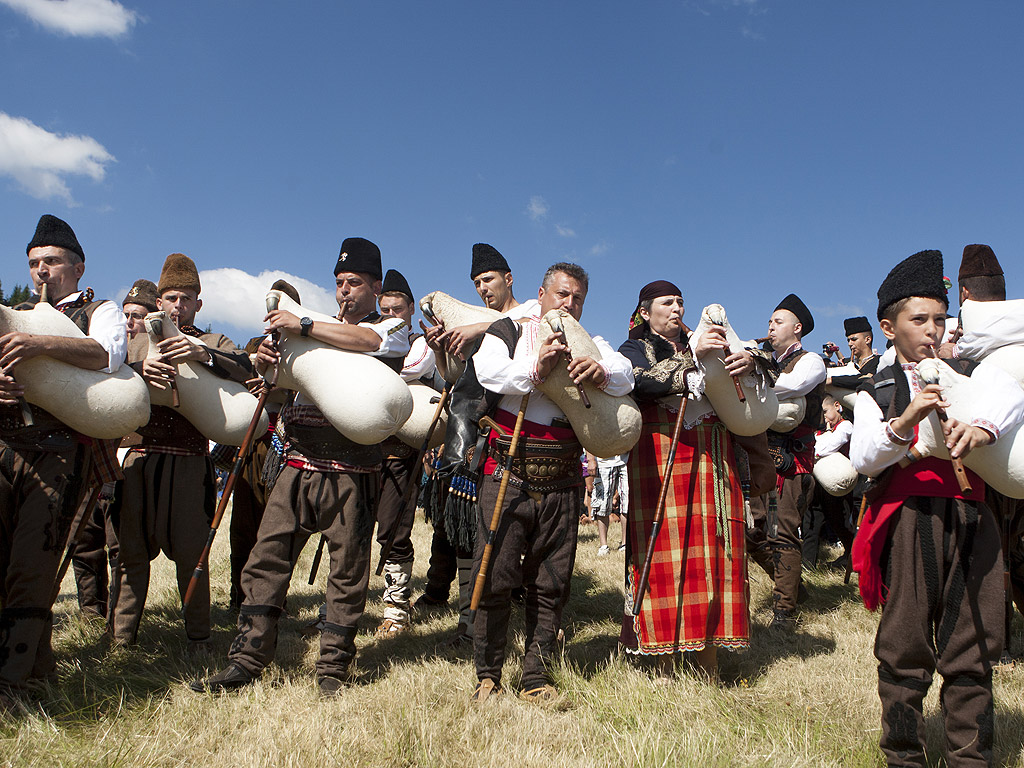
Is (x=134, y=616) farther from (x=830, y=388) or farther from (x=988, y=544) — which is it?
(x=830, y=388)

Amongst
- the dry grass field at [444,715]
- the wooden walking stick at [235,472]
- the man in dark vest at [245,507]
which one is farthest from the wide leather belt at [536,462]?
the man in dark vest at [245,507]

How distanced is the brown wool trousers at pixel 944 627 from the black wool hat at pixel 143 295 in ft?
15.7

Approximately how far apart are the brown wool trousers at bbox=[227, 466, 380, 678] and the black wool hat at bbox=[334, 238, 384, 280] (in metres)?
1.14

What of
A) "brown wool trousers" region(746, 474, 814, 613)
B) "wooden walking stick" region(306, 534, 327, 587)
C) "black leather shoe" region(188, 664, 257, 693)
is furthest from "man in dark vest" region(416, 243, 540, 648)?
"brown wool trousers" region(746, 474, 814, 613)

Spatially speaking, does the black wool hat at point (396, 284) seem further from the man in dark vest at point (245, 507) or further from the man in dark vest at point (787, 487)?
the man in dark vest at point (787, 487)

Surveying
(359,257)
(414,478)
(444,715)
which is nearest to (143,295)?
(359,257)

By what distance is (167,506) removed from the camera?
4215 mm

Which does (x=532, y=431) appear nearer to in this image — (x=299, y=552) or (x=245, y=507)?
(x=299, y=552)

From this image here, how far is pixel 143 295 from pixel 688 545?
4.12 m

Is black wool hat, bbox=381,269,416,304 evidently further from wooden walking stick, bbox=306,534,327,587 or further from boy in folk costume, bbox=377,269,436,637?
wooden walking stick, bbox=306,534,327,587

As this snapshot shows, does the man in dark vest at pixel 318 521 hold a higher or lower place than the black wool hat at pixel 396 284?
lower

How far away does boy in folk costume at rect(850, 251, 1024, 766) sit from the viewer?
260 centimetres

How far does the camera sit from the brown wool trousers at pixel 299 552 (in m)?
3.51

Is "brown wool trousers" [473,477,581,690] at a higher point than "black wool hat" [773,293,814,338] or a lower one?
lower
